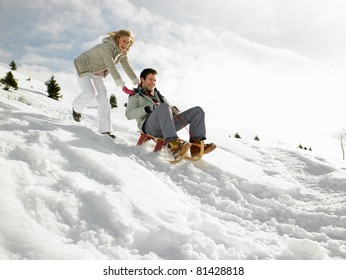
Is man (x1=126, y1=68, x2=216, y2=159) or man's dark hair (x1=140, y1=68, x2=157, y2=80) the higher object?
man's dark hair (x1=140, y1=68, x2=157, y2=80)

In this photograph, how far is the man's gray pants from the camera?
14.9 ft

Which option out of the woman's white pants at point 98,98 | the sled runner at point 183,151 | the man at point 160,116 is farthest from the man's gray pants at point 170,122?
the woman's white pants at point 98,98

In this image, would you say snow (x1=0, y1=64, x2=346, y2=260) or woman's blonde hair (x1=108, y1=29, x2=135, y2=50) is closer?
snow (x1=0, y1=64, x2=346, y2=260)

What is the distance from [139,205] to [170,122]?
1.88 m

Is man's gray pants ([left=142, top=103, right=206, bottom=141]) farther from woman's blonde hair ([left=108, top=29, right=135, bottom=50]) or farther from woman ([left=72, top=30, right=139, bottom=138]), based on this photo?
woman's blonde hair ([left=108, top=29, right=135, bottom=50])

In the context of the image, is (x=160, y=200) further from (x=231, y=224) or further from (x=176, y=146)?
(x=176, y=146)

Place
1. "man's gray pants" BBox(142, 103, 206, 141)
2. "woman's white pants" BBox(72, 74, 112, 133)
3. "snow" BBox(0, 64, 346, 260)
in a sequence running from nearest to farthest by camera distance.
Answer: "snow" BBox(0, 64, 346, 260) → "man's gray pants" BBox(142, 103, 206, 141) → "woman's white pants" BBox(72, 74, 112, 133)

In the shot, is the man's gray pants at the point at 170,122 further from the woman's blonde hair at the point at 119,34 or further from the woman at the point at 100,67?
the woman's blonde hair at the point at 119,34

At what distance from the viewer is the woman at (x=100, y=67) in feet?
16.8

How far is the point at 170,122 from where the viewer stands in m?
4.55

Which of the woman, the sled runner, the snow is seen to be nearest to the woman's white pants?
the woman

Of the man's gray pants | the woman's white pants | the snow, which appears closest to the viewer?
the snow

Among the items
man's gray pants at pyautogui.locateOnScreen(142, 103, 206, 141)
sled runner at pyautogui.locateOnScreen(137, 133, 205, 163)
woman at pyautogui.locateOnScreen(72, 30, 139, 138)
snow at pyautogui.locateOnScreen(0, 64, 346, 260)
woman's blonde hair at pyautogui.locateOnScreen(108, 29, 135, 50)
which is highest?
woman's blonde hair at pyautogui.locateOnScreen(108, 29, 135, 50)

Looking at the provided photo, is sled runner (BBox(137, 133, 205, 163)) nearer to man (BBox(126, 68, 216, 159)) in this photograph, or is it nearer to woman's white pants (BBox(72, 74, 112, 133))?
man (BBox(126, 68, 216, 159))
